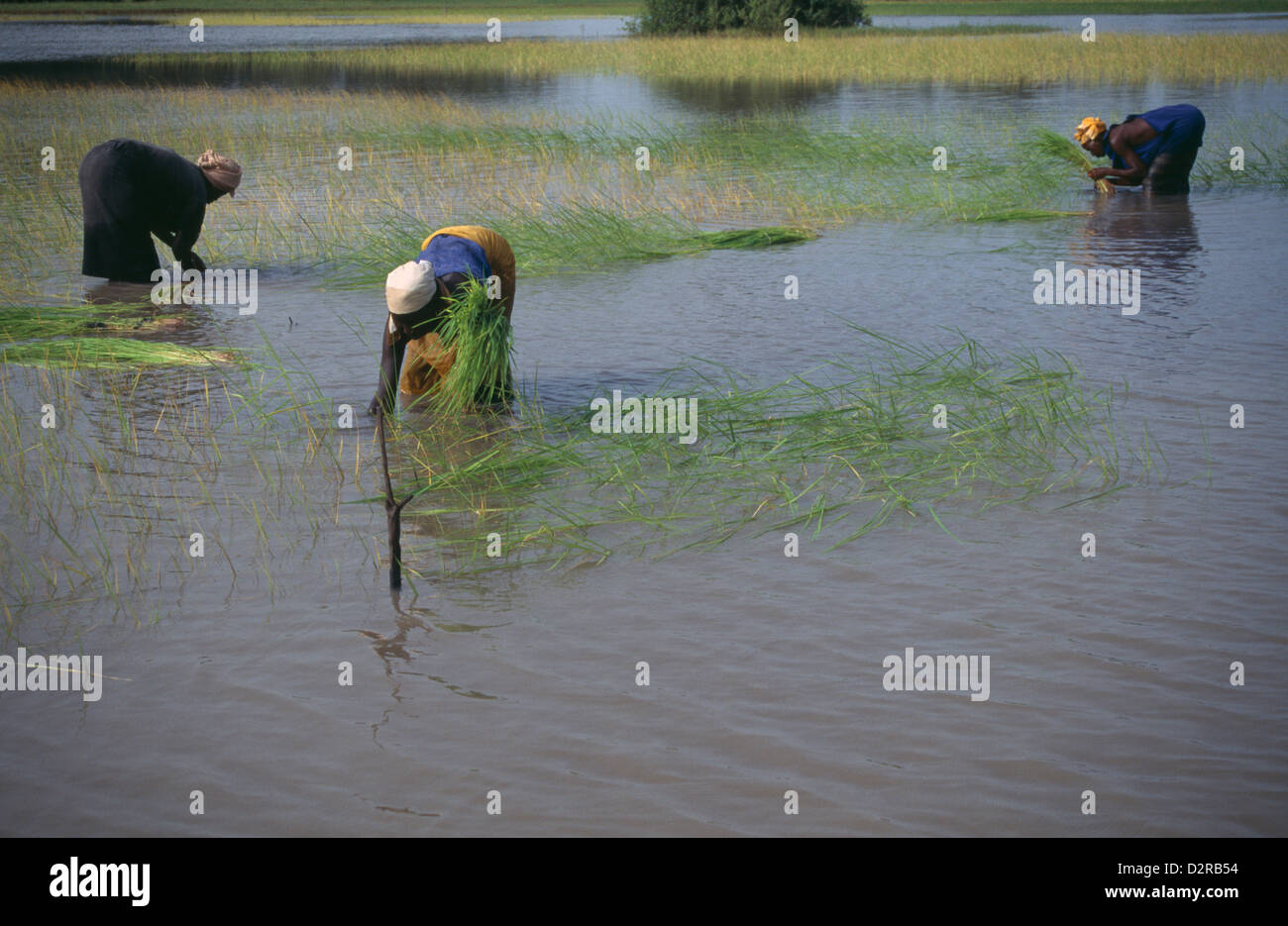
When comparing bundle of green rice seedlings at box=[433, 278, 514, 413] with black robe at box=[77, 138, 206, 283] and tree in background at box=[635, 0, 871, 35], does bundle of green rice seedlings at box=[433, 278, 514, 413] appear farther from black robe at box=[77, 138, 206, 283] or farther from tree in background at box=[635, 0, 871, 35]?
tree in background at box=[635, 0, 871, 35]

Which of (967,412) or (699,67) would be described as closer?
(967,412)

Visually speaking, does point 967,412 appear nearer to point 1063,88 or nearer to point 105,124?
point 105,124

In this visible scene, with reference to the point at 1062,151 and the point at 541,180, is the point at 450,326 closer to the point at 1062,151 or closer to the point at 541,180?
the point at 541,180

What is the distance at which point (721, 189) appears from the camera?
45.1ft

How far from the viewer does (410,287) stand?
5.66m

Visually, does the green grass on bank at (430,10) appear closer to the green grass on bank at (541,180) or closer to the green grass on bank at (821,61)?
the green grass on bank at (821,61)

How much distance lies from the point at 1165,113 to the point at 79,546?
36.8ft

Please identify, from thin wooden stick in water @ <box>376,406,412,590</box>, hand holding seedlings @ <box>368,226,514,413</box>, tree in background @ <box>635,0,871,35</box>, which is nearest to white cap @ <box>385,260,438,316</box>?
hand holding seedlings @ <box>368,226,514,413</box>

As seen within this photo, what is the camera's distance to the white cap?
5.66m

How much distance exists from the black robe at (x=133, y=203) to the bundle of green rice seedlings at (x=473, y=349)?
385 cm

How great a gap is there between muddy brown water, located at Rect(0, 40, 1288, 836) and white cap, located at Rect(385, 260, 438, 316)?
89 centimetres

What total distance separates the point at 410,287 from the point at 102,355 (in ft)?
9.19
